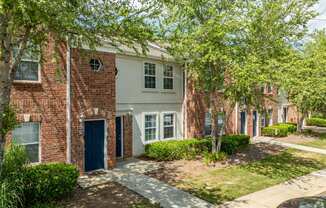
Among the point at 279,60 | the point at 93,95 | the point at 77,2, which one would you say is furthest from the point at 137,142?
the point at 77,2

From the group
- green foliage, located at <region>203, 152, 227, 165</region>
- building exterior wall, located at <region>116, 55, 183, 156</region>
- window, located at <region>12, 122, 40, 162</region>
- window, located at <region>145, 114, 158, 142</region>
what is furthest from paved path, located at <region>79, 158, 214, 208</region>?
green foliage, located at <region>203, 152, 227, 165</region>

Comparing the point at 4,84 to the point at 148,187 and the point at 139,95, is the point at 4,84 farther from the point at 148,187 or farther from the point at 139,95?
the point at 139,95

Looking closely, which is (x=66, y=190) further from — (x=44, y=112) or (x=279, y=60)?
(x=279, y=60)

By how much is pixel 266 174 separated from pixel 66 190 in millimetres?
9449

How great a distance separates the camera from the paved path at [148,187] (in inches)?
397

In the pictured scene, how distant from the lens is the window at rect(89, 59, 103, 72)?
524 inches

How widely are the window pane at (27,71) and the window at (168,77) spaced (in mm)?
8787

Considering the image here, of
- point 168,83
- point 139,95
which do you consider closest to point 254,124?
point 168,83

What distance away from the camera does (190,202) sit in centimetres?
1019

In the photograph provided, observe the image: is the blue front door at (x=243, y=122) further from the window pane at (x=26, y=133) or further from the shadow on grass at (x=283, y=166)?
the window pane at (x=26, y=133)

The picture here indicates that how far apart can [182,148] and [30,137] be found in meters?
8.53

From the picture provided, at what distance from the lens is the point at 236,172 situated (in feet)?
47.3

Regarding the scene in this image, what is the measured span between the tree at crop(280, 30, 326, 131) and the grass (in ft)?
13.9

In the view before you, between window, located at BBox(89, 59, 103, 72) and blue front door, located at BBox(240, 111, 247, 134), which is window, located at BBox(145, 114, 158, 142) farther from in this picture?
blue front door, located at BBox(240, 111, 247, 134)
